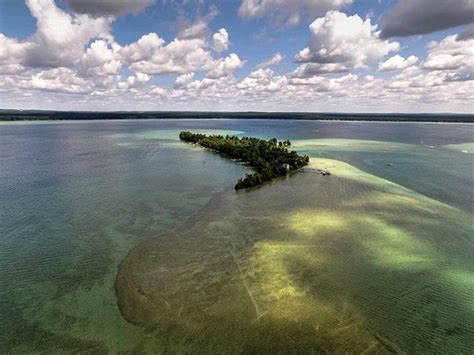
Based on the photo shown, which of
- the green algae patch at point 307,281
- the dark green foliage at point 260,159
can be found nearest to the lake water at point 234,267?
the green algae patch at point 307,281

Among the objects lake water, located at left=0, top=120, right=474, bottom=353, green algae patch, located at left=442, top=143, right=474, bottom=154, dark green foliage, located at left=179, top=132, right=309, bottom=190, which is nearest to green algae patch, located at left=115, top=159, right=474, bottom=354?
lake water, located at left=0, top=120, right=474, bottom=353

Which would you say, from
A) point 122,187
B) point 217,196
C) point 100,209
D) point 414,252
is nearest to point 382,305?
point 414,252

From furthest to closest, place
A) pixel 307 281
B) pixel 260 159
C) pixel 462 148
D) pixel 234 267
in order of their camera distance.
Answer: pixel 462 148 → pixel 260 159 → pixel 234 267 → pixel 307 281

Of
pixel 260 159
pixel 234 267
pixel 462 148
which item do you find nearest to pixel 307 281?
pixel 234 267

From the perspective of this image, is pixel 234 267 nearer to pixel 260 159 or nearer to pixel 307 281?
pixel 307 281

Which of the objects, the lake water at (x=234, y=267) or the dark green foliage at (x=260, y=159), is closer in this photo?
the lake water at (x=234, y=267)

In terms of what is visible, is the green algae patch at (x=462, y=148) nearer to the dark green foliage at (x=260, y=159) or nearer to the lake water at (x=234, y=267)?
the dark green foliage at (x=260, y=159)
